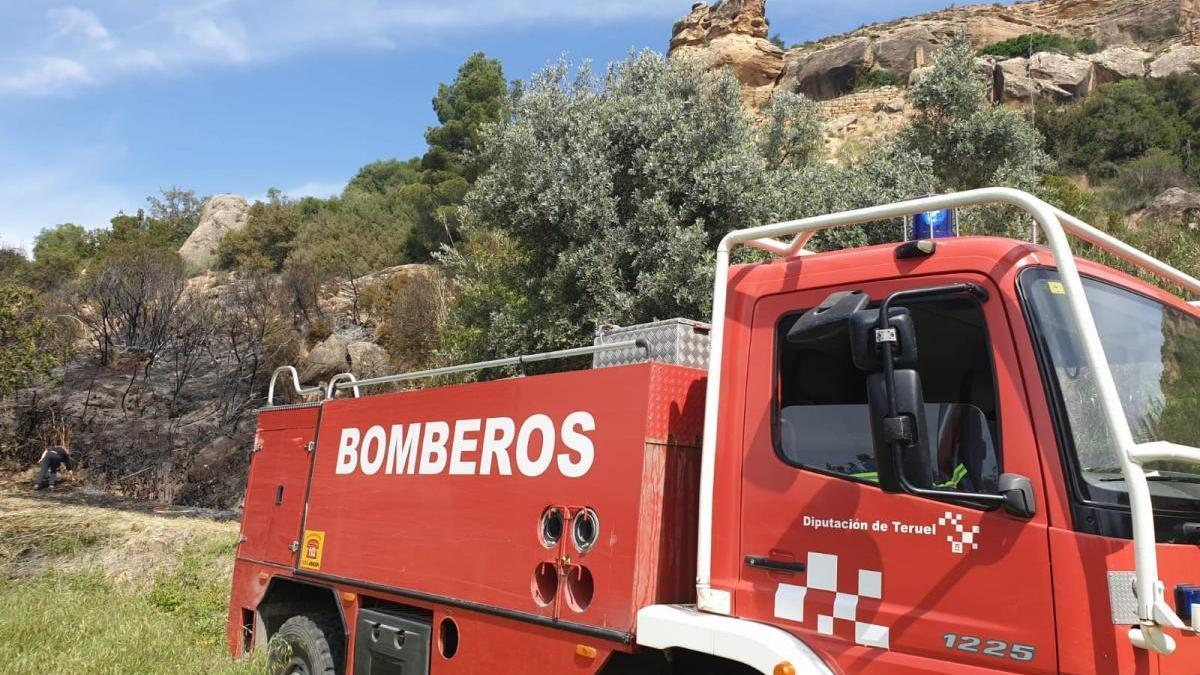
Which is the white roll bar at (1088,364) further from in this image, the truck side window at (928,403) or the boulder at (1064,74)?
the boulder at (1064,74)

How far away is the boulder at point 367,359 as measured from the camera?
25.7 meters

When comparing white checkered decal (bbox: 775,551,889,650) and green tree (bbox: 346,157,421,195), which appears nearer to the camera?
white checkered decal (bbox: 775,551,889,650)

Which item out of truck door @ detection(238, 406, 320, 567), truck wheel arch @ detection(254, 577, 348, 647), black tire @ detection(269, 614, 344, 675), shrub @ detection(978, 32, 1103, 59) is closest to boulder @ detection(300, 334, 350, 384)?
truck door @ detection(238, 406, 320, 567)

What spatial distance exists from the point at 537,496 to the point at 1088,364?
240 centimetres

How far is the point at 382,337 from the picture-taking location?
92.8ft

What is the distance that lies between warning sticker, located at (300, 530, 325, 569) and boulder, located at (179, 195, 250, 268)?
46547 millimetres

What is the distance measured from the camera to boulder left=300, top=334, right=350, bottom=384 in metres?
26.2

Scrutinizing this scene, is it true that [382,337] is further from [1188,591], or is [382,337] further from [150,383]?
[1188,591]

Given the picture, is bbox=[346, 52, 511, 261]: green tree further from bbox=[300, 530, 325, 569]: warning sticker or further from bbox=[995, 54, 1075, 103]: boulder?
bbox=[300, 530, 325, 569]: warning sticker

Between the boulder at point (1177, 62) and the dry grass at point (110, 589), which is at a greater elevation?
the boulder at point (1177, 62)

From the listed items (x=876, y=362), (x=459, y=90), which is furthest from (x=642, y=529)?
(x=459, y=90)

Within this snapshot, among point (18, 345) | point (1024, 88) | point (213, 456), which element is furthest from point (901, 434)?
point (1024, 88)

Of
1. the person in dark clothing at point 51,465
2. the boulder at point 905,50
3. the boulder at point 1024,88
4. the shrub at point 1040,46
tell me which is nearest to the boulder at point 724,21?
the boulder at point 905,50

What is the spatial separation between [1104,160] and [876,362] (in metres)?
39.2
